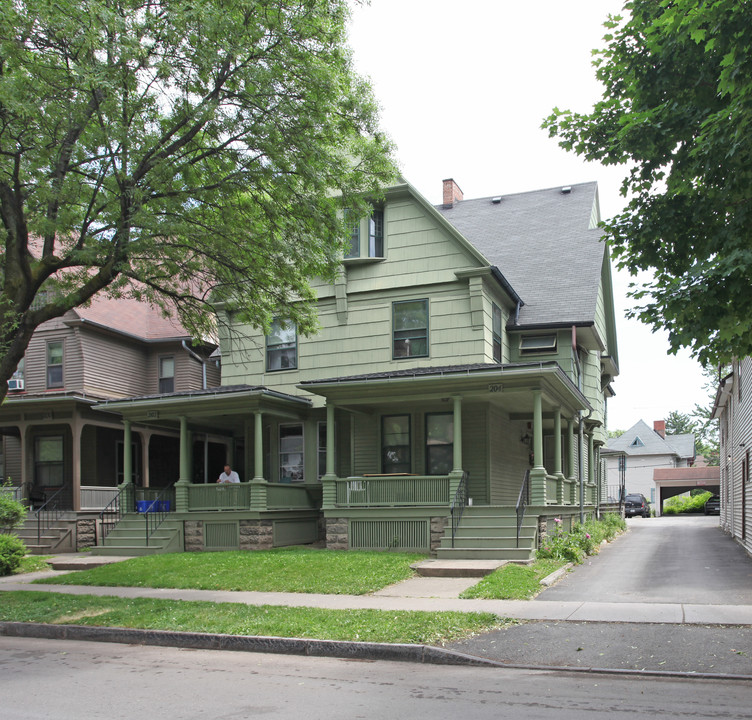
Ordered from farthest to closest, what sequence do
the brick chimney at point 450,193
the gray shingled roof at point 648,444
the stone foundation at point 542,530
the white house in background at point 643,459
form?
the gray shingled roof at point 648,444 < the white house in background at point 643,459 < the brick chimney at point 450,193 < the stone foundation at point 542,530

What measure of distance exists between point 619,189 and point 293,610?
7.57 metres

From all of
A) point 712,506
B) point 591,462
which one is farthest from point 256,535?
point 712,506

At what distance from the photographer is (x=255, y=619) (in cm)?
1040

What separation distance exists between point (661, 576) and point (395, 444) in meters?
7.95

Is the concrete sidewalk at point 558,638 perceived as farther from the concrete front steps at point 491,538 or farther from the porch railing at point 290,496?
the porch railing at point 290,496

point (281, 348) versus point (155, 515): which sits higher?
point (281, 348)

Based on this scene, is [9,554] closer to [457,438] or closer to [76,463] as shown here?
[76,463]

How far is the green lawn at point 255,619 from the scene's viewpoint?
934 cm

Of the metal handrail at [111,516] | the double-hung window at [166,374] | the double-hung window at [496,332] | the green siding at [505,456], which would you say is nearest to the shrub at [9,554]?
the metal handrail at [111,516]

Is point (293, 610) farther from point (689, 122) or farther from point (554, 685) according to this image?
point (689, 122)

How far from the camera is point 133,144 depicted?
1374 cm

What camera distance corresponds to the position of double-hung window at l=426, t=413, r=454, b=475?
65.9 feet

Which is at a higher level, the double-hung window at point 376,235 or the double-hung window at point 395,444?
the double-hung window at point 376,235

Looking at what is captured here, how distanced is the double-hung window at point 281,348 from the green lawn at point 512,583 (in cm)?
1013
